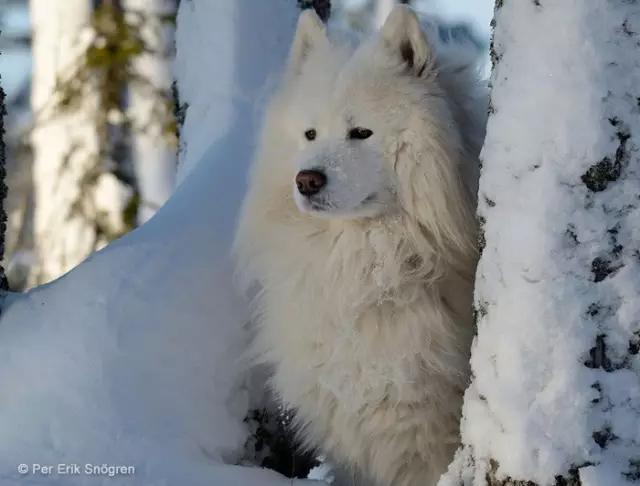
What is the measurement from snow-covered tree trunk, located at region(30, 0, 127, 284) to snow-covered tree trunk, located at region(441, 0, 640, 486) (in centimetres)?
715

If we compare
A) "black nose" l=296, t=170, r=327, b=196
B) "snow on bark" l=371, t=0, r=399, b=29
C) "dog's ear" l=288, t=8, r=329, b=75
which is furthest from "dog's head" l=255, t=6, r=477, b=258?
"snow on bark" l=371, t=0, r=399, b=29

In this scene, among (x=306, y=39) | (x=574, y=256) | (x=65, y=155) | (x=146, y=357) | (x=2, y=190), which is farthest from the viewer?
(x=65, y=155)

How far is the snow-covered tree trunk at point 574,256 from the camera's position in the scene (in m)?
2.25

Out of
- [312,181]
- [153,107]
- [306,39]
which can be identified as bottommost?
[153,107]

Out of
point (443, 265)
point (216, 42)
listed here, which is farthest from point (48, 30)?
point (443, 265)

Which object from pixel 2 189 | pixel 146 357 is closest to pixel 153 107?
pixel 2 189

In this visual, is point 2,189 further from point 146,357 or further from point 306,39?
point 306,39

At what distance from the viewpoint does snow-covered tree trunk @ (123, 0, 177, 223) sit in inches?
352

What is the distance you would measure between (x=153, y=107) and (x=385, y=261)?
6283 mm

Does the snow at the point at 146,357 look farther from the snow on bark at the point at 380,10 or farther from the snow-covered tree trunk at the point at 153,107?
the snow on bark at the point at 380,10

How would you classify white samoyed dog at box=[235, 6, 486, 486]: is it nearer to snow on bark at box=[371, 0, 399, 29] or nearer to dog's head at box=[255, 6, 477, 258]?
dog's head at box=[255, 6, 477, 258]

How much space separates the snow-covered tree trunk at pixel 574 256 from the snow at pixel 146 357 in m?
1.33

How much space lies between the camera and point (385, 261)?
3.45 metres

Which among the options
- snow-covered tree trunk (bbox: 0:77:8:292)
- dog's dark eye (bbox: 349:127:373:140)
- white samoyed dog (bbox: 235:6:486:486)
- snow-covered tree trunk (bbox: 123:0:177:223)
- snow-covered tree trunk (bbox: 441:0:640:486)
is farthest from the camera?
snow-covered tree trunk (bbox: 123:0:177:223)
